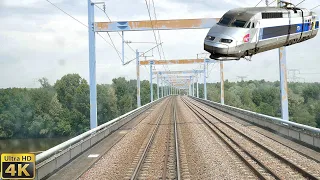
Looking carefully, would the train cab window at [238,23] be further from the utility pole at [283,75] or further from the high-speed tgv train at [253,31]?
the utility pole at [283,75]

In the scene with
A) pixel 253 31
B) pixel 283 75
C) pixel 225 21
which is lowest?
pixel 283 75

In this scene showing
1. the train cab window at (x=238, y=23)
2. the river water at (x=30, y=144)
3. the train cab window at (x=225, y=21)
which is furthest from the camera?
the river water at (x=30, y=144)

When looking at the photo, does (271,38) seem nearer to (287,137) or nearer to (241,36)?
(241,36)

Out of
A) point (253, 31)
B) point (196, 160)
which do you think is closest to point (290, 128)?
point (253, 31)

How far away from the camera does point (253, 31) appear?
18.9m

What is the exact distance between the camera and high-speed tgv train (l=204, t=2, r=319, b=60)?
60.9 feet

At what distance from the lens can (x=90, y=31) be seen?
84.7ft

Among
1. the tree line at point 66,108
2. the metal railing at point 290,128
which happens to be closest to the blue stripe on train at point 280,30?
→ the metal railing at point 290,128

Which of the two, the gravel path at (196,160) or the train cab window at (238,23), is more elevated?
the train cab window at (238,23)

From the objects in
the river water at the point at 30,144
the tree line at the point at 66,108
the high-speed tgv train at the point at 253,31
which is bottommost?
the river water at the point at 30,144

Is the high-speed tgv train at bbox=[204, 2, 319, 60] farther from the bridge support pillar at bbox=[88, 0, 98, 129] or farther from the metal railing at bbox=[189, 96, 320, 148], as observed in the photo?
the bridge support pillar at bbox=[88, 0, 98, 129]

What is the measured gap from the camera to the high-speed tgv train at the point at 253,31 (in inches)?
731

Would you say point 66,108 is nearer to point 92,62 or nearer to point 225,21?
point 92,62

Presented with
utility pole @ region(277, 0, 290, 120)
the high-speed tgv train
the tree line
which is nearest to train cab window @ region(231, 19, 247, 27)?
the high-speed tgv train
